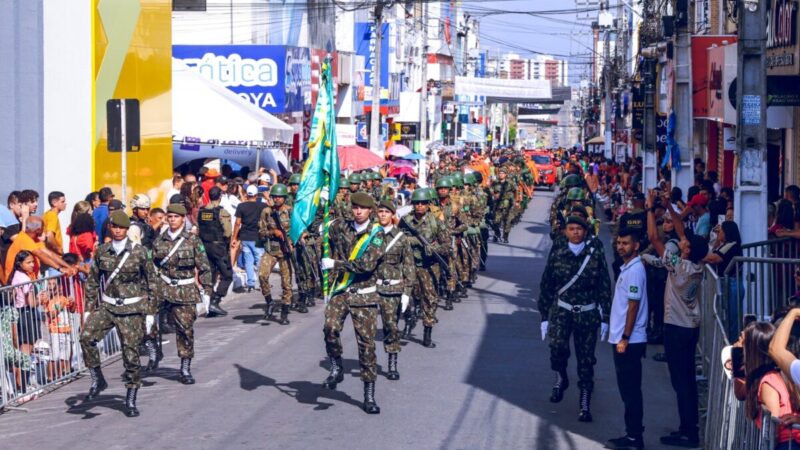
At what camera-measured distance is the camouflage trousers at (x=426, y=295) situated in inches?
613

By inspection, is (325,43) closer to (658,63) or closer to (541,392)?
(658,63)

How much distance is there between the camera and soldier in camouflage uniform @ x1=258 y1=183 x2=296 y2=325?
1766cm

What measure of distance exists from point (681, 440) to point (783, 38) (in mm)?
12424

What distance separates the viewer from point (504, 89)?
9125 cm

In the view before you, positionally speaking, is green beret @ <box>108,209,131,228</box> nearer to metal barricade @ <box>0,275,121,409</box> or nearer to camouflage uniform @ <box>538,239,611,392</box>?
metal barricade @ <box>0,275,121,409</box>

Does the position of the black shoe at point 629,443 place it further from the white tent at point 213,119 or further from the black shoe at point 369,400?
the white tent at point 213,119

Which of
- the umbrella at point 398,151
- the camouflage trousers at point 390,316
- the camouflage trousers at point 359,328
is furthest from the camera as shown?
the umbrella at point 398,151

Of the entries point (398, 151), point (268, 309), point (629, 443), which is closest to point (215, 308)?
point (268, 309)

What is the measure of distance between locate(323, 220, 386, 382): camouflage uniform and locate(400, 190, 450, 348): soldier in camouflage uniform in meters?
3.48

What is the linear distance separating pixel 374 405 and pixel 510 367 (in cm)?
294

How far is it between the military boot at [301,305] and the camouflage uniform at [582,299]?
760 cm

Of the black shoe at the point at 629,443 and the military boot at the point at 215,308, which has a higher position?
the military boot at the point at 215,308

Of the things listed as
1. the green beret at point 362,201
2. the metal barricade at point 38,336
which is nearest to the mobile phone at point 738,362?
the green beret at point 362,201

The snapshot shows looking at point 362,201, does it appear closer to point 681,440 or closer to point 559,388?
point 559,388
